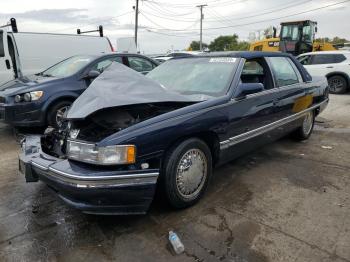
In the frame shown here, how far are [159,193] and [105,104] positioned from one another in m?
0.96

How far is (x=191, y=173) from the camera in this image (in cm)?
326

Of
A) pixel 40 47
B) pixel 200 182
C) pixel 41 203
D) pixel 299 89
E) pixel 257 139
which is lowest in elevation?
pixel 41 203

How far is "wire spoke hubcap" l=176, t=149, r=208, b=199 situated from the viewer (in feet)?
10.4

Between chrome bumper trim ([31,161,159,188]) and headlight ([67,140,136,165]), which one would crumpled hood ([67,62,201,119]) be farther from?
chrome bumper trim ([31,161,159,188])

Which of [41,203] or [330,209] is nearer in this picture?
[330,209]

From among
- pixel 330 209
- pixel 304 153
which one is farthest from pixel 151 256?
pixel 304 153

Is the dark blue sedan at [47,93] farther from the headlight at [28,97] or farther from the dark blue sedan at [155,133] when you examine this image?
the dark blue sedan at [155,133]

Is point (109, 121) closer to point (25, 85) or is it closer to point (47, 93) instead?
point (47, 93)

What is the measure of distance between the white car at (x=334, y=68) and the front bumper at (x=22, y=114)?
10.1m

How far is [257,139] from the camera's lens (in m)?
4.17

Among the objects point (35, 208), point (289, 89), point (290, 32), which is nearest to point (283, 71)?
point (289, 89)

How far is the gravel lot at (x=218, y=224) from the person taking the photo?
8.71ft

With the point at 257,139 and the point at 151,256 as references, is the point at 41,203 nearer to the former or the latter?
the point at 151,256

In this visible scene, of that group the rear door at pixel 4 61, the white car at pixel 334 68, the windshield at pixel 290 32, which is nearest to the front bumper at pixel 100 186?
the rear door at pixel 4 61
